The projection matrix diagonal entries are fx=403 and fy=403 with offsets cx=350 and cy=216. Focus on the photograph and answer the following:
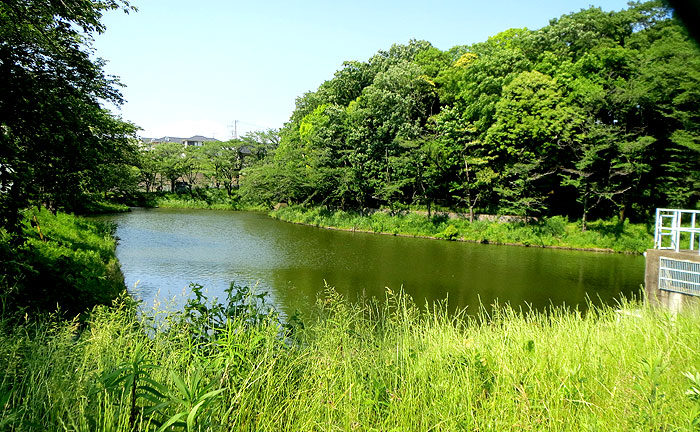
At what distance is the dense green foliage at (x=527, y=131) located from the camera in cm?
1942

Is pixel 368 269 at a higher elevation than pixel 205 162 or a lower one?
lower

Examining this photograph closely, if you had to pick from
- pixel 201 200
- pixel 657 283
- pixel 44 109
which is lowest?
pixel 657 283

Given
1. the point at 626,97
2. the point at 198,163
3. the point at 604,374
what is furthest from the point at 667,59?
the point at 198,163

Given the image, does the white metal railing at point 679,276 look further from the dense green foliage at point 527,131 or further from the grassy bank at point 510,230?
the grassy bank at point 510,230

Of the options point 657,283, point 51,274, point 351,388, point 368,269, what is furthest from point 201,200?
point 351,388

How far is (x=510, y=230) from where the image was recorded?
21.3m

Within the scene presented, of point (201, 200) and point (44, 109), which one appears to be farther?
point (201, 200)

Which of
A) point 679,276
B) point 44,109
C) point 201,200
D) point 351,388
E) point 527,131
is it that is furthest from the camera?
point 201,200

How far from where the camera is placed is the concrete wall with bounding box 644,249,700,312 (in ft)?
23.9

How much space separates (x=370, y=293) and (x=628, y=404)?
8.30 meters

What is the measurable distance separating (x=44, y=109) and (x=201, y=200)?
133 feet

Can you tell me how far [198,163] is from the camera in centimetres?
4516

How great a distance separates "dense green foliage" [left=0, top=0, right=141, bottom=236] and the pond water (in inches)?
108

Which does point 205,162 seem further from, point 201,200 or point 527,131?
point 527,131
